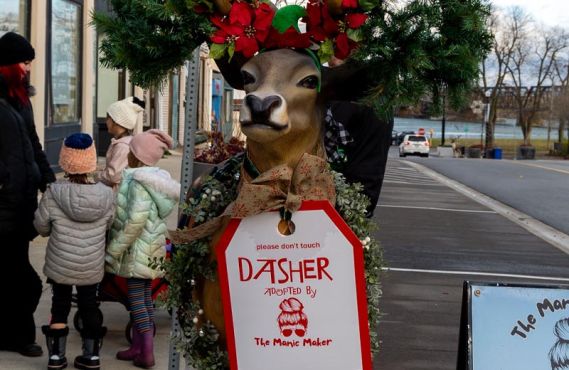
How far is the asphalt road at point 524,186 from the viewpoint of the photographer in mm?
18188

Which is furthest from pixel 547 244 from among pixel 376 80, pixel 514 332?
pixel 376 80

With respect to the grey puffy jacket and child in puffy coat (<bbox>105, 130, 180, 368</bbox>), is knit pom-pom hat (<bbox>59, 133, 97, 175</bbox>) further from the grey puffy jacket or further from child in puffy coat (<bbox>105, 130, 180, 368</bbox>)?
child in puffy coat (<bbox>105, 130, 180, 368</bbox>)

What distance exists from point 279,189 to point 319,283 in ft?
1.02

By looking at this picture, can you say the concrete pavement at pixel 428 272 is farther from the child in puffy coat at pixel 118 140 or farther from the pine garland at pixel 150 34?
the pine garland at pixel 150 34

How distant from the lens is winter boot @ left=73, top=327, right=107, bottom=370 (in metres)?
6.07

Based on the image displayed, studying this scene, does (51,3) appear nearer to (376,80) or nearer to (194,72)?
(194,72)

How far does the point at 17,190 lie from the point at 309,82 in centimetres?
337

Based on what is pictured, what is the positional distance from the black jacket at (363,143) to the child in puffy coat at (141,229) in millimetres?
2213

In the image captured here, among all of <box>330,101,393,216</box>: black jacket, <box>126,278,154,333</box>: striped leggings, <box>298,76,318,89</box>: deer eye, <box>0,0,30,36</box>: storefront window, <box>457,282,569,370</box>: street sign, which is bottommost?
<box>126,278,154,333</box>: striped leggings

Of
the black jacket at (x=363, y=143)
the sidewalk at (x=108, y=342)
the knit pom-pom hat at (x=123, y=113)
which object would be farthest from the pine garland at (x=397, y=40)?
the knit pom-pom hat at (x=123, y=113)

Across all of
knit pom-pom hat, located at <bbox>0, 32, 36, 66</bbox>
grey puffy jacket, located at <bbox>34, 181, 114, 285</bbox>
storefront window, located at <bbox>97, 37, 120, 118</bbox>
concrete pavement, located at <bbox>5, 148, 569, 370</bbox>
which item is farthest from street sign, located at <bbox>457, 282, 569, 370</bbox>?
storefront window, located at <bbox>97, 37, 120, 118</bbox>

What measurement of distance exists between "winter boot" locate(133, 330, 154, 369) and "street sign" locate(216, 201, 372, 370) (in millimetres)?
3262

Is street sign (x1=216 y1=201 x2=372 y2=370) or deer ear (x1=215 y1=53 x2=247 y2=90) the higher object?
deer ear (x1=215 y1=53 x2=247 y2=90)

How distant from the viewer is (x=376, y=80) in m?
3.36
